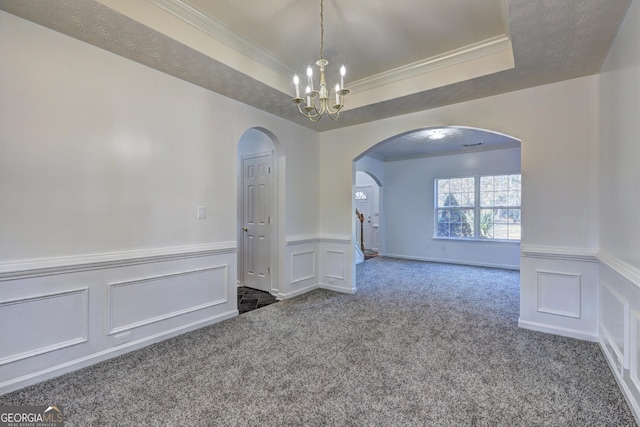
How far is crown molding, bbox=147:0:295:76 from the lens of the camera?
221 centimetres

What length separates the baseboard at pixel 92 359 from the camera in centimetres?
196

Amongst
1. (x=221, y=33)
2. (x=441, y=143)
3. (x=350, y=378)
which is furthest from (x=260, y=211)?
(x=441, y=143)

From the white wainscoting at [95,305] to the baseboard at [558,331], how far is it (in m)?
3.36

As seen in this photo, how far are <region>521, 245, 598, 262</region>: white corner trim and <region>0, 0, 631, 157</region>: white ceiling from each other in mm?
1695

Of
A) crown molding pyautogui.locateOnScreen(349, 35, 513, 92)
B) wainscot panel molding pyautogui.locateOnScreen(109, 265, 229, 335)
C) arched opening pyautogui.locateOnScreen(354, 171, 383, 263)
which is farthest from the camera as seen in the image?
arched opening pyautogui.locateOnScreen(354, 171, 383, 263)

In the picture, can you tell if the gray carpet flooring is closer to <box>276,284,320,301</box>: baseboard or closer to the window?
<box>276,284,320,301</box>: baseboard

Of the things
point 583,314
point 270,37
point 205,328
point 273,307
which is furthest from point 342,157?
point 583,314

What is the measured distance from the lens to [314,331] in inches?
116

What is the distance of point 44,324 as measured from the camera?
209 cm

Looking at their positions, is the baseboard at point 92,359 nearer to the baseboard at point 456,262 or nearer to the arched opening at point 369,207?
the baseboard at point 456,262

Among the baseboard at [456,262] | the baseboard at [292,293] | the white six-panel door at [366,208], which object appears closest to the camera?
the baseboard at [292,293]

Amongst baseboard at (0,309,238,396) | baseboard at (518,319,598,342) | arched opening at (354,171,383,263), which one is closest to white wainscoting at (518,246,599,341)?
baseboard at (518,319,598,342)

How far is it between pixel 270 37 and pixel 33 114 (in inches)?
76.8

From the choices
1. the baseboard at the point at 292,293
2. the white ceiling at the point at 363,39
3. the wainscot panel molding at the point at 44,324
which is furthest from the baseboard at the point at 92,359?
the white ceiling at the point at 363,39
